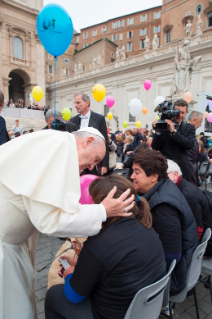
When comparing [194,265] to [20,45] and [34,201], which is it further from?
[20,45]

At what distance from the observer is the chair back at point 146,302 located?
3.96 ft

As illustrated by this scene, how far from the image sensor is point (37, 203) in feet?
4.09

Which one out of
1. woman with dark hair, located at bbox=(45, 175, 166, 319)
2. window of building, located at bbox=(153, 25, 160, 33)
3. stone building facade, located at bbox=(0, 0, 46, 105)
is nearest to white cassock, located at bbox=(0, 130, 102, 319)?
woman with dark hair, located at bbox=(45, 175, 166, 319)

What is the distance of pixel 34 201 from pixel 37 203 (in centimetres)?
2

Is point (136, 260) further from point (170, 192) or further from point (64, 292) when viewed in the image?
point (170, 192)

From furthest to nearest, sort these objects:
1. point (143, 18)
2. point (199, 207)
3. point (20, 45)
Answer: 1. point (143, 18)
2. point (20, 45)
3. point (199, 207)

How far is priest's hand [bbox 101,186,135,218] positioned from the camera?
1.31 m

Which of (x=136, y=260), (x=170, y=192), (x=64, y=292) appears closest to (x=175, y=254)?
(x=170, y=192)

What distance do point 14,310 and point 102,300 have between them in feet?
2.06

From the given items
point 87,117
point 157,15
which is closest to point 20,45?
point 157,15

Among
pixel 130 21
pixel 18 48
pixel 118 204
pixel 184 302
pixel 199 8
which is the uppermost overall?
pixel 130 21

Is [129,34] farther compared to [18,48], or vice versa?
[129,34]

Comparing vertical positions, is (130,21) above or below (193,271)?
above

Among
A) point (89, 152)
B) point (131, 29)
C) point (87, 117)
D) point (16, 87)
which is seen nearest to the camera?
point (89, 152)
